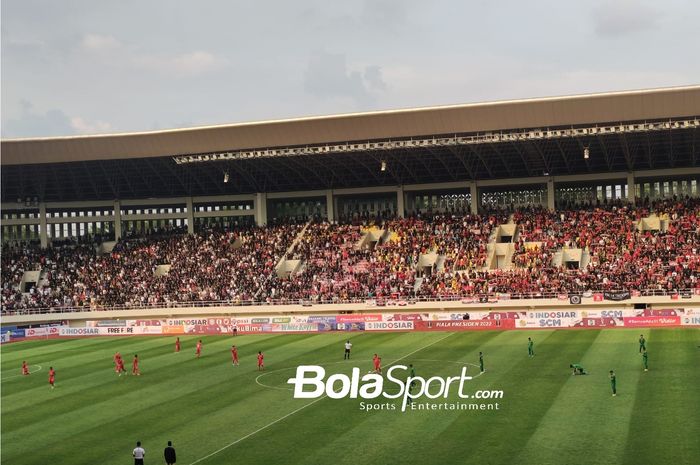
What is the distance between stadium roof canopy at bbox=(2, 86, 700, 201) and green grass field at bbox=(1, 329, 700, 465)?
20.9 meters

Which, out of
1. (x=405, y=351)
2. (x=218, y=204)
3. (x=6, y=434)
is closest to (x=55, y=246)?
(x=218, y=204)

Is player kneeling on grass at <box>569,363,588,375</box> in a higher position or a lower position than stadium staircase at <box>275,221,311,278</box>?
lower

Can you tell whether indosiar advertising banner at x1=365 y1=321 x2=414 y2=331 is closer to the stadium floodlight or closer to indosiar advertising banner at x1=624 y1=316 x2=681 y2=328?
indosiar advertising banner at x1=624 y1=316 x2=681 y2=328

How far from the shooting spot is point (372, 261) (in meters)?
73.8

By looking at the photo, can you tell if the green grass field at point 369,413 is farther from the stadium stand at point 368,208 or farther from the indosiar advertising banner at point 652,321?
the stadium stand at point 368,208

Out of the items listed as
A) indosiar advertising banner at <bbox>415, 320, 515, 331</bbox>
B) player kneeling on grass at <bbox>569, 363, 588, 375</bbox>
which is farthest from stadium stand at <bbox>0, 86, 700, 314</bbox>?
player kneeling on grass at <bbox>569, 363, 588, 375</bbox>

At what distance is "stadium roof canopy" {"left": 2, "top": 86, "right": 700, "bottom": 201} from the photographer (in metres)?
65.7

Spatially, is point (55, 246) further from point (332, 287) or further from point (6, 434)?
point (6, 434)

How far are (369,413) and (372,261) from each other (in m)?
→ 42.2

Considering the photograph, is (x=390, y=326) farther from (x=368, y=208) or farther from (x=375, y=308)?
(x=368, y=208)

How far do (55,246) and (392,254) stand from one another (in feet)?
123

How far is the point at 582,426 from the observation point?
28016 mm

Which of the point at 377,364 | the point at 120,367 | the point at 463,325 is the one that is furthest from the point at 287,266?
the point at 377,364

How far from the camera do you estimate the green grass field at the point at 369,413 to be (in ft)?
85.4
